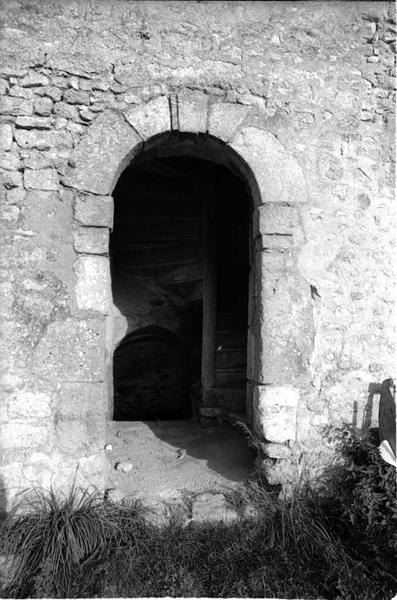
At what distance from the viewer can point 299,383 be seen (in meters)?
3.26

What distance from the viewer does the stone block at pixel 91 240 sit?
10.1 feet

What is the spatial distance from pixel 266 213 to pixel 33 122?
169cm

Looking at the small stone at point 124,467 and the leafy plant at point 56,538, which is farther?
the small stone at point 124,467

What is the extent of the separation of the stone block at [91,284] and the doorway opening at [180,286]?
2.08 metres

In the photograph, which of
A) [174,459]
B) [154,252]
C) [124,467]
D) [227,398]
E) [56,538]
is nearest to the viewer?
[56,538]

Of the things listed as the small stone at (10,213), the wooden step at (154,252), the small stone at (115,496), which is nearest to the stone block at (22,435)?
the small stone at (115,496)

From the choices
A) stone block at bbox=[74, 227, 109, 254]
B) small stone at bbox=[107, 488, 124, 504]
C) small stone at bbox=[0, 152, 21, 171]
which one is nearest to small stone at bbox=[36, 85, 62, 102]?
small stone at bbox=[0, 152, 21, 171]

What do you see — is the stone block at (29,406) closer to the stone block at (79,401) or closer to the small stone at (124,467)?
the stone block at (79,401)

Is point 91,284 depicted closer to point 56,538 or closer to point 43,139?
point 43,139

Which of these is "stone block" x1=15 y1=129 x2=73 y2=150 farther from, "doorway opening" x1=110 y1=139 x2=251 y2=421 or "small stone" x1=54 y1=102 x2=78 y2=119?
"doorway opening" x1=110 y1=139 x2=251 y2=421

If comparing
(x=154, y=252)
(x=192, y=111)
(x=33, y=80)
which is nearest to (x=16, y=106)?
(x=33, y=80)

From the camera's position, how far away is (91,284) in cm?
309

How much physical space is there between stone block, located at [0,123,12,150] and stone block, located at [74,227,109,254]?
2.38 ft

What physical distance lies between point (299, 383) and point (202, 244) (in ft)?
8.39
